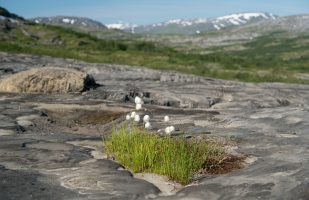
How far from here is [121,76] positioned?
140ft

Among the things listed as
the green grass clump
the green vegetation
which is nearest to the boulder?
the green grass clump

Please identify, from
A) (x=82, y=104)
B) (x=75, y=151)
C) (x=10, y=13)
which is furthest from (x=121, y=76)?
(x=10, y=13)

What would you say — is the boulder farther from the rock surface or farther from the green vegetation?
the green vegetation

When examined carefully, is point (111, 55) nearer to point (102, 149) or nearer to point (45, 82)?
point (45, 82)

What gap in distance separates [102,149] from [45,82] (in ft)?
50.1

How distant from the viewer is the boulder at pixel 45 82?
27.8m

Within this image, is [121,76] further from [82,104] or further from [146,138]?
[146,138]

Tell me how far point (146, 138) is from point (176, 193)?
2.79 metres

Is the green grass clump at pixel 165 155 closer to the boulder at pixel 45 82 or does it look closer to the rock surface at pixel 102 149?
the rock surface at pixel 102 149

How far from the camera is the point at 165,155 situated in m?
11.2

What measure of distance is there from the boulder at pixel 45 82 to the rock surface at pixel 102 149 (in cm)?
132

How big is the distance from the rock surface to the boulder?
1.32 m

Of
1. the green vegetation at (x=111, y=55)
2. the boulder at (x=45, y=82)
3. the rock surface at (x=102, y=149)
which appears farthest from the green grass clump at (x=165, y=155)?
the green vegetation at (x=111, y=55)

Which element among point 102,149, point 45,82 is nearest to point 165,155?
point 102,149
